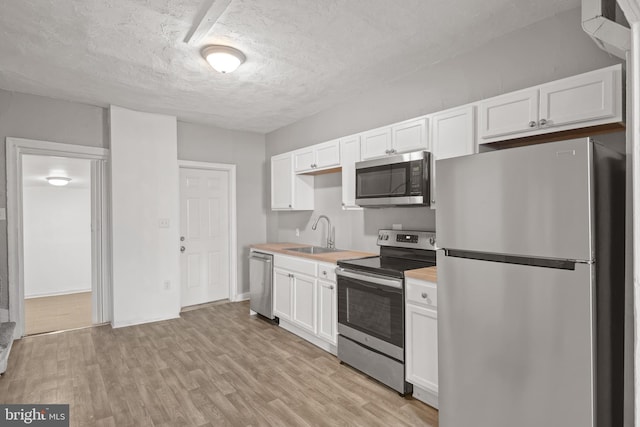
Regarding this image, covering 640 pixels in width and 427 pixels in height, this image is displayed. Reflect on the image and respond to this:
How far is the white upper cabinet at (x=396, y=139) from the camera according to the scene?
8.96 feet

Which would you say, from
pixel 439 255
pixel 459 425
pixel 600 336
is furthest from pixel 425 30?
pixel 459 425

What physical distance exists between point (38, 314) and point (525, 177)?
5688 mm

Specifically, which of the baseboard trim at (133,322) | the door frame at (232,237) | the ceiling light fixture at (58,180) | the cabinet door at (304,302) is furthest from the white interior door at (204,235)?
the ceiling light fixture at (58,180)

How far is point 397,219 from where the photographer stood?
3.29 m

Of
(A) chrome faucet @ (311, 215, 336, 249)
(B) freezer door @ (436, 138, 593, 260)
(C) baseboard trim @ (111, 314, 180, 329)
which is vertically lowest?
(C) baseboard trim @ (111, 314, 180, 329)

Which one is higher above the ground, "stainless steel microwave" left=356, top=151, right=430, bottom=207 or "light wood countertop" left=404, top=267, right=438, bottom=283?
"stainless steel microwave" left=356, top=151, right=430, bottom=207

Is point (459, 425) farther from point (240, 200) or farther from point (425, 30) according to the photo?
point (240, 200)

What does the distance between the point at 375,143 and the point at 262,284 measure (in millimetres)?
2171

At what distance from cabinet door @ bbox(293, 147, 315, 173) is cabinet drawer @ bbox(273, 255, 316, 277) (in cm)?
106

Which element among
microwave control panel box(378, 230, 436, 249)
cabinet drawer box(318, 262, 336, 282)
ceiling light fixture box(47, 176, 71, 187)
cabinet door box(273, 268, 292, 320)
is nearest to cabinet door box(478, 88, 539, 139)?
microwave control panel box(378, 230, 436, 249)

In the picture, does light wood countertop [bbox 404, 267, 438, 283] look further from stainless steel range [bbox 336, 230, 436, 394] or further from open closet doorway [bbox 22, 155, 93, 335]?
→ open closet doorway [bbox 22, 155, 93, 335]

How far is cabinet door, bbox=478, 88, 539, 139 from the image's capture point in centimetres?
211

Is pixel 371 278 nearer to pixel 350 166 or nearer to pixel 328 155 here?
pixel 350 166

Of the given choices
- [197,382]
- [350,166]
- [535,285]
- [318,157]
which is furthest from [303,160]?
[535,285]
